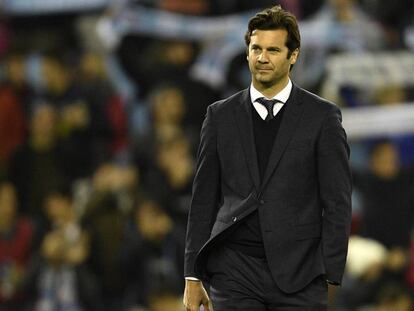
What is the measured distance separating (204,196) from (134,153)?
4.75 metres

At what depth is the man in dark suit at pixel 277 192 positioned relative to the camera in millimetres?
3672

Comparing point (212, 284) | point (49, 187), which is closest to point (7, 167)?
point (49, 187)

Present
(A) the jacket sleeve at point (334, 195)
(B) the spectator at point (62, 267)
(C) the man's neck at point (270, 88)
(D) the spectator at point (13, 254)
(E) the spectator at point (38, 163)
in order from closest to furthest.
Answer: (A) the jacket sleeve at point (334, 195) → (C) the man's neck at point (270, 88) → (B) the spectator at point (62, 267) → (D) the spectator at point (13, 254) → (E) the spectator at point (38, 163)

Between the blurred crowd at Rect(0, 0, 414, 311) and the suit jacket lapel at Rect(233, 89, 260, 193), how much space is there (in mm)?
4108

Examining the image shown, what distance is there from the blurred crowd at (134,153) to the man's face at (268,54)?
422 centimetres

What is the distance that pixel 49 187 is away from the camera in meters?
8.77

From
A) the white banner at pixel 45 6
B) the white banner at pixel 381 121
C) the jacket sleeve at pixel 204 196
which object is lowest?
the white banner at pixel 381 121

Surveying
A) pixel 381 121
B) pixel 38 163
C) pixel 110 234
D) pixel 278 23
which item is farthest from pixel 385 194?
pixel 278 23

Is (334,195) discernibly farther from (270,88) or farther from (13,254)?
(13,254)

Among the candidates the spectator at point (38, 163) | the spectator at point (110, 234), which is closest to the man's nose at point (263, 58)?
the spectator at point (110, 234)

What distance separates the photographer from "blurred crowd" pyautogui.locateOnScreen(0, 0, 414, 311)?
8164mm

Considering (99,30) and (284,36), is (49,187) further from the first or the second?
(284,36)

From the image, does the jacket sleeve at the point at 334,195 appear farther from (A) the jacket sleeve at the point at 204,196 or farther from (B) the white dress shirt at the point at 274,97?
(A) the jacket sleeve at the point at 204,196

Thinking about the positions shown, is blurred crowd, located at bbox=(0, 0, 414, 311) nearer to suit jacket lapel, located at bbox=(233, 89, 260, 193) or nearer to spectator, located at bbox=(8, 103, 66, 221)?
spectator, located at bbox=(8, 103, 66, 221)
